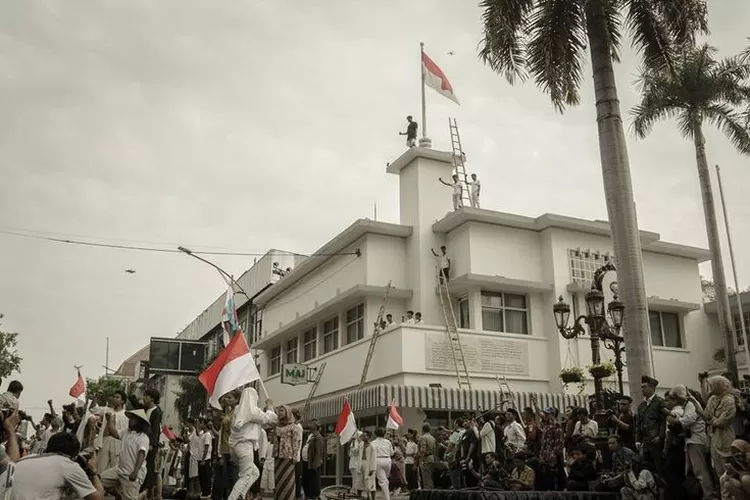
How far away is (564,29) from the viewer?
17.2m

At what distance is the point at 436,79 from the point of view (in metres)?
29.1

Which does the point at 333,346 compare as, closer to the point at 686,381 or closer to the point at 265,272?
the point at 686,381

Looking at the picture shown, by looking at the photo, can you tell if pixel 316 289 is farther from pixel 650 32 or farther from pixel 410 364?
pixel 650 32

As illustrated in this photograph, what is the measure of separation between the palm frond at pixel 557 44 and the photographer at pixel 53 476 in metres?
14.3

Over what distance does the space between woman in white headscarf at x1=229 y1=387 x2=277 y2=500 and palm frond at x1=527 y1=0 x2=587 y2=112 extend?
10.7 metres

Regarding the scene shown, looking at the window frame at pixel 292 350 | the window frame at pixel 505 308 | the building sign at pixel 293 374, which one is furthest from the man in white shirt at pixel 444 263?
the window frame at pixel 292 350

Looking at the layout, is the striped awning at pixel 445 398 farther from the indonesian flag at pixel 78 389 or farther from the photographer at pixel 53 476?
the photographer at pixel 53 476

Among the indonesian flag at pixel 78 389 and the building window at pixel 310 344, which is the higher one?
the building window at pixel 310 344

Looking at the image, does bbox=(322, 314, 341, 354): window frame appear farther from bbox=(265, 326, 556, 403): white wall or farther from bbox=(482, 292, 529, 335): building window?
bbox=(482, 292, 529, 335): building window

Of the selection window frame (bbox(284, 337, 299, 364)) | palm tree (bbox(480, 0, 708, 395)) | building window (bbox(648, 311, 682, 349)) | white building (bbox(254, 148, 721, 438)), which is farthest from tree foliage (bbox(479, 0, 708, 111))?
window frame (bbox(284, 337, 299, 364))

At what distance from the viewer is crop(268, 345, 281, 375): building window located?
1394 inches

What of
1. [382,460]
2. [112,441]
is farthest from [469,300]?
[112,441]

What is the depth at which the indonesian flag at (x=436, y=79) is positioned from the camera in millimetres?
28922

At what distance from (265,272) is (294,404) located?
47.8 ft
